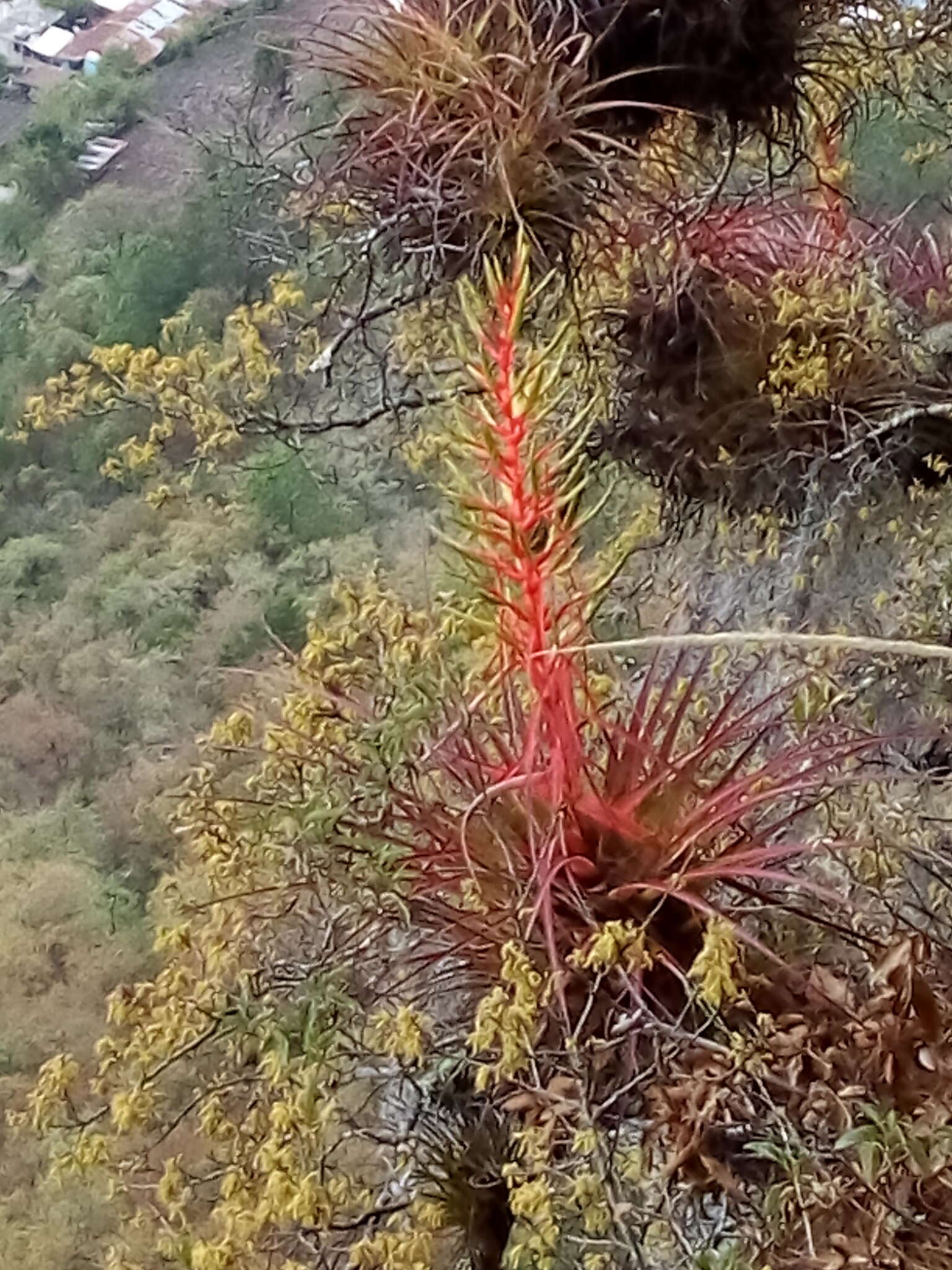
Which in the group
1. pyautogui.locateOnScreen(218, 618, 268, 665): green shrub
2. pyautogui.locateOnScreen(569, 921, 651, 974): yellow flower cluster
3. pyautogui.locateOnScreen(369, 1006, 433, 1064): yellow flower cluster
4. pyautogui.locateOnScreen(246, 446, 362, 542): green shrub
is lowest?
pyautogui.locateOnScreen(218, 618, 268, 665): green shrub

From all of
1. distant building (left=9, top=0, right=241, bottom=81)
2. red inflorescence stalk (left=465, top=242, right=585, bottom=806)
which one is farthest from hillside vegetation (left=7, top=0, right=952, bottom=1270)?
distant building (left=9, top=0, right=241, bottom=81)

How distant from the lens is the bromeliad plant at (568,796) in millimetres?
695

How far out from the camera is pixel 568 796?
758 millimetres

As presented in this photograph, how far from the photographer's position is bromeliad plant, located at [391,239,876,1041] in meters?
0.69

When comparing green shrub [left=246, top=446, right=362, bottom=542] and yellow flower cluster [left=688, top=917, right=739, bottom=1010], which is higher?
yellow flower cluster [left=688, top=917, right=739, bottom=1010]

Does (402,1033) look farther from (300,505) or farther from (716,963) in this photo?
(300,505)

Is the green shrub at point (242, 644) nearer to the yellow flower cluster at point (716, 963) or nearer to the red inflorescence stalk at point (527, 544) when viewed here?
the red inflorescence stalk at point (527, 544)

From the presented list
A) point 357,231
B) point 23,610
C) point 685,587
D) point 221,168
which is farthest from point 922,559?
point 23,610

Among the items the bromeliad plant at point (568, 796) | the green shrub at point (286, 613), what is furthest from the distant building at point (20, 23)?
the bromeliad plant at point (568, 796)

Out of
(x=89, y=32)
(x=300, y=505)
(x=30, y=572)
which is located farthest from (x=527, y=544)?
(x=89, y=32)

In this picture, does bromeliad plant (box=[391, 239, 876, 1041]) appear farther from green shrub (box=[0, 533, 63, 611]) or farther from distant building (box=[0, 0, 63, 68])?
distant building (box=[0, 0, 63, 68])

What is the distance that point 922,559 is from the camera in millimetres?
1253

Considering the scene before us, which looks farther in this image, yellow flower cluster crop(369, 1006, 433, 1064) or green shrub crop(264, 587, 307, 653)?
green shrub crop(264, 587, 307, 653)

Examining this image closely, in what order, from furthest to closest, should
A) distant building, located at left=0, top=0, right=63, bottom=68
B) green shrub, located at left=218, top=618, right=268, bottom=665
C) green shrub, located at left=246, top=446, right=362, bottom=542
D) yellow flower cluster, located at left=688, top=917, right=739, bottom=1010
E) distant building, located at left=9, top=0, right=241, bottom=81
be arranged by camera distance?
distant building, located at left=0, top=0, right=63, bottom=68 → distant building, located at left=9, top=0, right=241, bottom=81 → green shrub, located at left=246, top=446, right=362, bottom=542 → green shrub, located at left=218, top=618, right=268, bottom=665 → yellow flower cluster, located at left=688, top=917, right=739, bottom=1010
